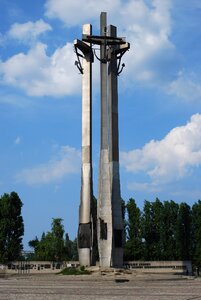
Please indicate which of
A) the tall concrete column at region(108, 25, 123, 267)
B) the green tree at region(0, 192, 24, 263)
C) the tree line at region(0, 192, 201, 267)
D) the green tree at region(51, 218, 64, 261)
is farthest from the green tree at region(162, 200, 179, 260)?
the tall concrete column at region(108, 25, 123, 267)

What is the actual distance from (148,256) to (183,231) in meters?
3.95

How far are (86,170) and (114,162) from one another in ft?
6.12

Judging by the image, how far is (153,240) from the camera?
45.9 meters

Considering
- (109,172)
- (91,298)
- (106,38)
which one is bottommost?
(91,298)

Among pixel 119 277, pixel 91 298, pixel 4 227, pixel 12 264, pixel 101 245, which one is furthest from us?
pixel 4 227

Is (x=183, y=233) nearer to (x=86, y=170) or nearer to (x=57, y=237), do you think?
(x=57, y=237)

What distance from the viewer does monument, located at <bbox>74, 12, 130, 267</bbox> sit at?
30406 mm

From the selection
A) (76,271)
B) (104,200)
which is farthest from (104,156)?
(76,271)

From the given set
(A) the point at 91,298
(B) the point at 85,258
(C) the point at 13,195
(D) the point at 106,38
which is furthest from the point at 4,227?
(A) the point at 91,298

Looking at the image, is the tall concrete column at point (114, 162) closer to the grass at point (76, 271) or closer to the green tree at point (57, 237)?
the grass at point (76, 271)

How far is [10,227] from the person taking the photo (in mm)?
44906

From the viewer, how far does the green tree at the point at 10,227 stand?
43.8 m

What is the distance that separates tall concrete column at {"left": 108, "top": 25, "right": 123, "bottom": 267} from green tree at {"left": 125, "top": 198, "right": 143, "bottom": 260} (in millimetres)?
14366

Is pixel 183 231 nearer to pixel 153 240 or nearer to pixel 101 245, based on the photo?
pixel 153 240
